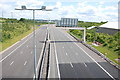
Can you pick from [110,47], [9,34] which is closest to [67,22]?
[110,47]

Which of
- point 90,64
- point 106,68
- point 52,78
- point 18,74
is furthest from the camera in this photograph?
point 90,64

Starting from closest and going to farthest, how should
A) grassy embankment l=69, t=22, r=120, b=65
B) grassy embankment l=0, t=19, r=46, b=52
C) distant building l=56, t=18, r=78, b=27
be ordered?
grassy embankment l=69, t=22, r=120, b=65 < distant building l=56, t=18, r=78, b=27 < grassy embankment l=0, t=19, r=46, b=52

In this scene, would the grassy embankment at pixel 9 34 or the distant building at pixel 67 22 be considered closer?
the distant building at pixel 67 22

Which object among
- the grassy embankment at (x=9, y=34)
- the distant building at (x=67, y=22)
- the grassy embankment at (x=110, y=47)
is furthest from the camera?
the grassy embankment at (x=9, y=34)

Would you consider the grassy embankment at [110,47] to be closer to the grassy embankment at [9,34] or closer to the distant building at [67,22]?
the distant building at [67,22]

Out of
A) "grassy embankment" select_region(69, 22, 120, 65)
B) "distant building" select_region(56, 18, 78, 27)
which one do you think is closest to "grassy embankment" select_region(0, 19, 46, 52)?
"distant building" select_region(56, 18, 78, 27)

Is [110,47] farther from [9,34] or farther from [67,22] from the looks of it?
[9,34]

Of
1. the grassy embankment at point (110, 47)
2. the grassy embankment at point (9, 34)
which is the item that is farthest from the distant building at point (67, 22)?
the grassy embankment at point (9, 34)

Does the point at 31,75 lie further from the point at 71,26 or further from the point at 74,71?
the point at 71,26

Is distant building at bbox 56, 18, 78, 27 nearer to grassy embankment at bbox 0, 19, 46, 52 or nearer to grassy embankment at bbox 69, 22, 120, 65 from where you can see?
grassy embankment at bbox 69, 22, 120, 65

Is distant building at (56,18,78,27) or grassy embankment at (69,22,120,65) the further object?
distant building at (56,18,78,27)

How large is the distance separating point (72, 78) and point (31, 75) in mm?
5864

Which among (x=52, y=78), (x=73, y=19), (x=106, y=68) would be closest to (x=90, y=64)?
(x=106, y=68)

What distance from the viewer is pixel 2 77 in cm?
2281
